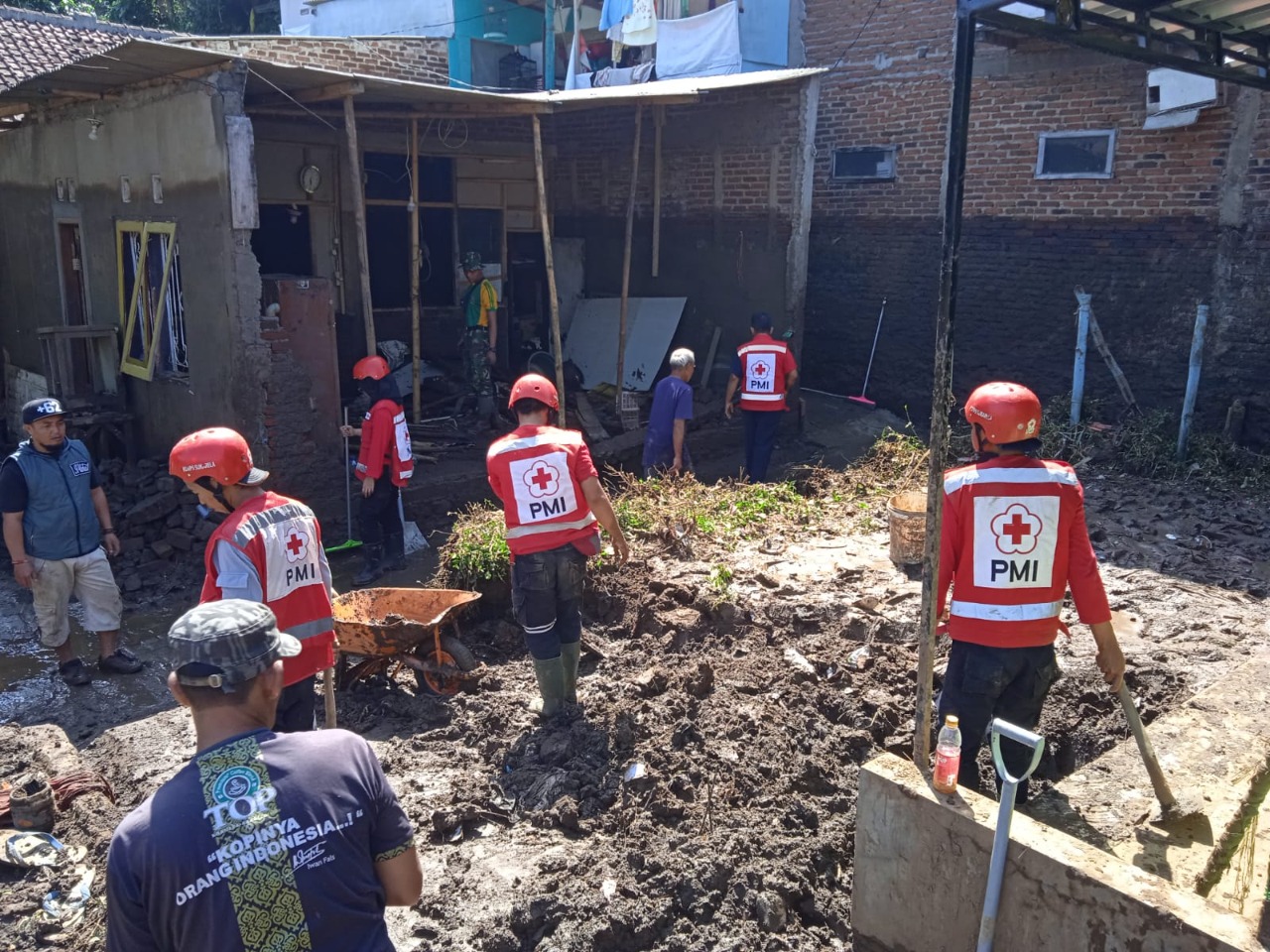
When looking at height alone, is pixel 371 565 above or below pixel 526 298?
below

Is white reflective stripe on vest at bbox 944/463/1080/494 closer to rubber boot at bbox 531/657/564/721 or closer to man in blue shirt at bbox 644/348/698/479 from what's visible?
rubber boot at bbox 531/657/564/721

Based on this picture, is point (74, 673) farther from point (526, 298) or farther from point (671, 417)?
point (526, 298)

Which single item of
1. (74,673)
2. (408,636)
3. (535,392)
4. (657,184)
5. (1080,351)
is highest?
(657,184)

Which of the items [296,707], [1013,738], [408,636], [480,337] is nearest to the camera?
[1013,738]

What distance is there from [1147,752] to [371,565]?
6700 mm

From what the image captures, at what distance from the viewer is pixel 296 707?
14.1 feet

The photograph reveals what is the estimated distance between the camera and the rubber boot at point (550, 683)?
18.3 ft

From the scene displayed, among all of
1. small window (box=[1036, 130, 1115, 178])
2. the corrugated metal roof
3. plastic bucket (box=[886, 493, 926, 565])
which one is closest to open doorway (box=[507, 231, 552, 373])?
the corrugated metal roof

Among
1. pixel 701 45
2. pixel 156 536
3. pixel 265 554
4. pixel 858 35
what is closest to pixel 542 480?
pixel 265 554

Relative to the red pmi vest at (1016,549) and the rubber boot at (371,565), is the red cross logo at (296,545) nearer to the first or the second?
the red pmi vest at (1016,549)

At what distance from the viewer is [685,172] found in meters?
13.5

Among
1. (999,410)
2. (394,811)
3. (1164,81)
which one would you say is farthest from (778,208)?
(394,811)

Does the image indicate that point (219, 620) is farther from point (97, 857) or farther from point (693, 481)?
point (693, 481)

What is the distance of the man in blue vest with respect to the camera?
642 centimetres
